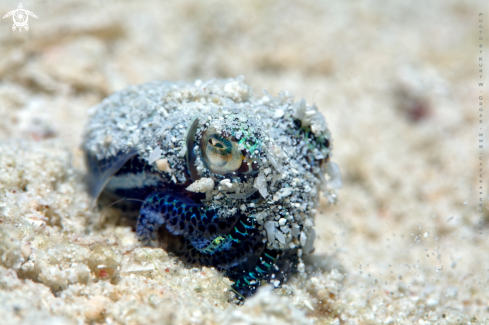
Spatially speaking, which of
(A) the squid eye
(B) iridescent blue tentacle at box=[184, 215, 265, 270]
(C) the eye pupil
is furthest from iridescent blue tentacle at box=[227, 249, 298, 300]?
(C) the eye pupil

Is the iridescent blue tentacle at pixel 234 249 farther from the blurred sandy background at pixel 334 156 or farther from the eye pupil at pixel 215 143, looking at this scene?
the eye pupil at pixel 215 143

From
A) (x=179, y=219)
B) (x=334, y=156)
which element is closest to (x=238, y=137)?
(x=179, y=219)

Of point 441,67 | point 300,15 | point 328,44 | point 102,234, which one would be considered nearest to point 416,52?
point 441,67

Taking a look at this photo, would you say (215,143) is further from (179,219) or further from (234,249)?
(234,249)

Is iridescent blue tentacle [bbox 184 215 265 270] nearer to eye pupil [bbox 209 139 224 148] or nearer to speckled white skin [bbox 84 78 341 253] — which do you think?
speckled white skin [bbox 84 78 341 253]

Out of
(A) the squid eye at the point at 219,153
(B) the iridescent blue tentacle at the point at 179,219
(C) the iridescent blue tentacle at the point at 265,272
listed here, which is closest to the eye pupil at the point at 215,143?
(A) the squid eye at the point at 219,153
